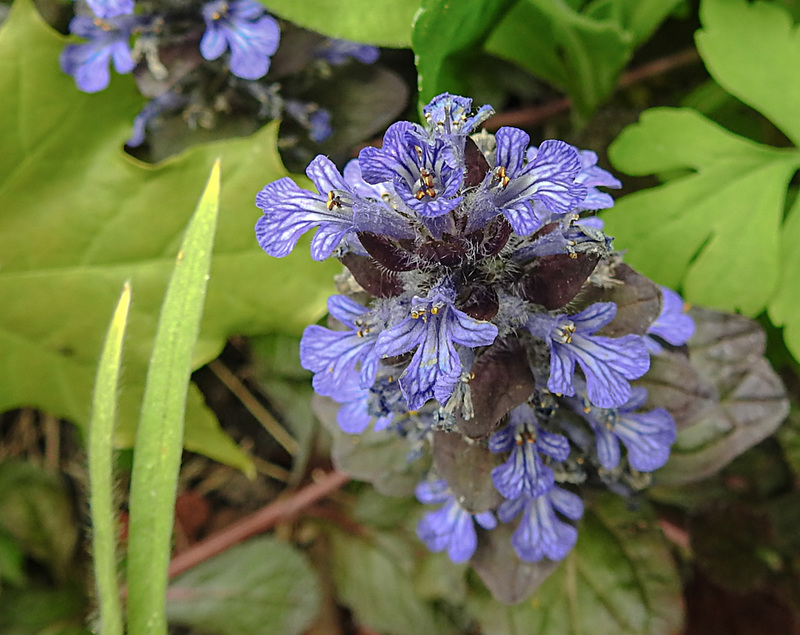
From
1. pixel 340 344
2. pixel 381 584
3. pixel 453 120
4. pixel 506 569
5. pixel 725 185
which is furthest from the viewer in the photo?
pixel 381 584

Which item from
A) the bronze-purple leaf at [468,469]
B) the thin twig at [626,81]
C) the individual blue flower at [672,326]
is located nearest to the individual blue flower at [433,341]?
the bronze-purple leaf at [468,469]

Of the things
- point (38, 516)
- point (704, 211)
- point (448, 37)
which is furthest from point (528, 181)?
point (38, 516)

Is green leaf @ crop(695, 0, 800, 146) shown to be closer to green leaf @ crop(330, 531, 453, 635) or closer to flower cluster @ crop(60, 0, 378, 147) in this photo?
flower cluster @ crop(60, 0, 378, 147)

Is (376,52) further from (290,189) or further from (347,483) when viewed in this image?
(347,483)

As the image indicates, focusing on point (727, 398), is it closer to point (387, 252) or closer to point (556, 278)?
point (556, 278)

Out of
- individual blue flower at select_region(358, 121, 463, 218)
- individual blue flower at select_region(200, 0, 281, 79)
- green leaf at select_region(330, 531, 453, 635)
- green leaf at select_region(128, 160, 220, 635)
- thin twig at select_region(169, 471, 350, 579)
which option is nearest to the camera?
individual blue flower at select_region(358, 121, 463, 218)

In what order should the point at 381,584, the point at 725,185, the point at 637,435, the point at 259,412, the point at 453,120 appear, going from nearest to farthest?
the point at 453,120 < the point at 637,435 < the point at 725,185 < the point at 381,584 < the point at 259,412

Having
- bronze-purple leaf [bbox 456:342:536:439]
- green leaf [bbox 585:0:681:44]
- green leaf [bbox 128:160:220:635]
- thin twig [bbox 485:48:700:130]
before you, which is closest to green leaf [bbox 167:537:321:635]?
green leaf [bbox 128:160:220:635]
